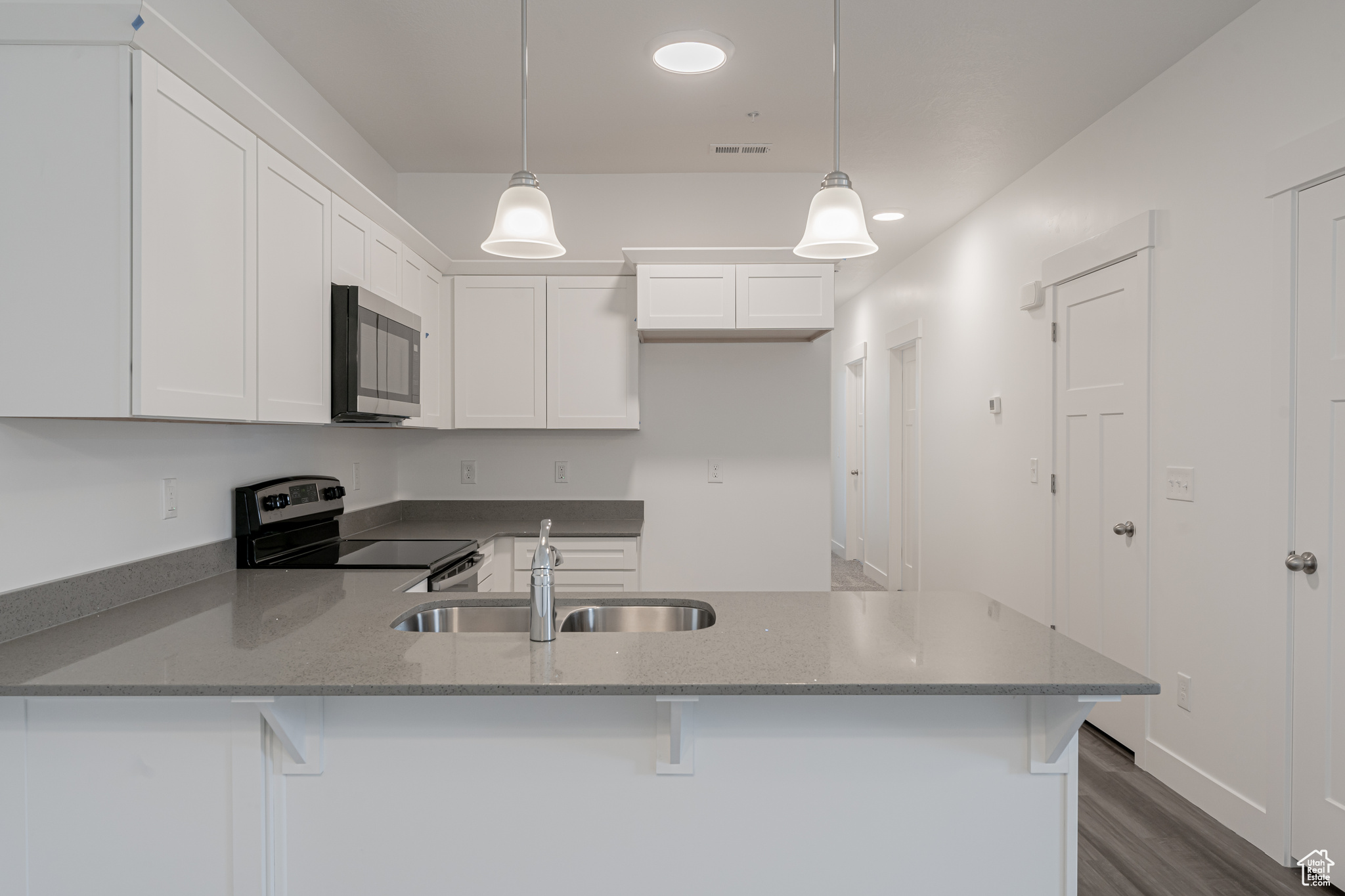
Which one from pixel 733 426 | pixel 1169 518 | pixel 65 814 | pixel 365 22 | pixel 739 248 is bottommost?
pixel 65 814

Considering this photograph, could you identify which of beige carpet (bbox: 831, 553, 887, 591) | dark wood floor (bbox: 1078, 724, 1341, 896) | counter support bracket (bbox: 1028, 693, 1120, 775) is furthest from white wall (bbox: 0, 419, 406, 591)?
beige carpet (bbox: 831, 553, 887, 591)

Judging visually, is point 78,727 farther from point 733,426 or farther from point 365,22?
point 733,426

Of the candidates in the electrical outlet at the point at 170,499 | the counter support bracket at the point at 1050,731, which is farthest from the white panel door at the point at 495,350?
the counter support bracket at the point at 1050,731

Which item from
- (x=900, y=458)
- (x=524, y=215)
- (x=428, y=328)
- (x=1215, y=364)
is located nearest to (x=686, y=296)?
(x=428, y=328)

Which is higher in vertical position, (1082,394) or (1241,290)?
(1241,290)

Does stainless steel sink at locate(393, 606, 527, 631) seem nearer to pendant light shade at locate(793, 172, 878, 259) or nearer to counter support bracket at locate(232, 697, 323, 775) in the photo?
counter support bracket at locate(232, 697, 323, 775)

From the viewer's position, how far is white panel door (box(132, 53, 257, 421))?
1.47 m

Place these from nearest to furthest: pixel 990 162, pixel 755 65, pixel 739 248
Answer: pixel 755 65
pixel 739 248
pixel 990 162

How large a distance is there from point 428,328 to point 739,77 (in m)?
1.71

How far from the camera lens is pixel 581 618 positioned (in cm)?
192

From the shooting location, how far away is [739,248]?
10.9 ft

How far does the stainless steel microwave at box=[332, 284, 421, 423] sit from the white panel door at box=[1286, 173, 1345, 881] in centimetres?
295

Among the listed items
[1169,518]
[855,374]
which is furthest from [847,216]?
[855,374]

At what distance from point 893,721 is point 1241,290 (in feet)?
6.72
